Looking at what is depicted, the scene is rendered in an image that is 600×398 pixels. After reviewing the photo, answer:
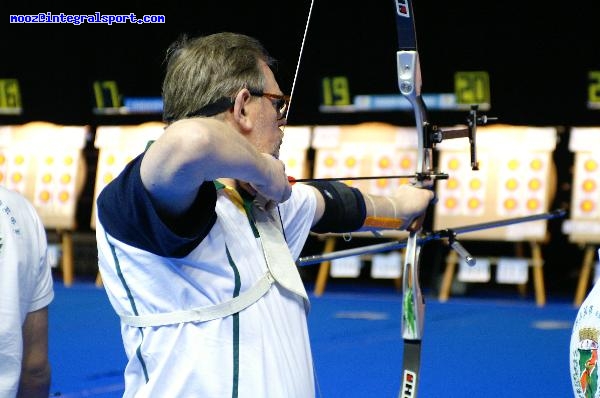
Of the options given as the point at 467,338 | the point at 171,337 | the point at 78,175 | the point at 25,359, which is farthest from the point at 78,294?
the point at 171,337

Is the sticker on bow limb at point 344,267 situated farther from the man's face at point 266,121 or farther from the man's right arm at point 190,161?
the man's right arm at point 190,161

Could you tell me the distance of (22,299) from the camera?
1562mm

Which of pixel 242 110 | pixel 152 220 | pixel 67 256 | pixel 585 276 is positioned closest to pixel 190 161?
pixel 152 220

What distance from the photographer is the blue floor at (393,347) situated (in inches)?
143

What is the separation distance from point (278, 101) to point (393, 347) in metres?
3.24

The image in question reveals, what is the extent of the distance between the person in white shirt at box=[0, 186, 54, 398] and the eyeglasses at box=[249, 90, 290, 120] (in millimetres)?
501

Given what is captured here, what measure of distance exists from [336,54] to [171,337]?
5721 mm

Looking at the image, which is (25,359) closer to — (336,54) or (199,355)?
(199,355)

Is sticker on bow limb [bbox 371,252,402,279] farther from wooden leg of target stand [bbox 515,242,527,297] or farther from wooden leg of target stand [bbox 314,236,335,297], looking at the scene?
wooden leg of target stand [bbox 515,242,527,297]

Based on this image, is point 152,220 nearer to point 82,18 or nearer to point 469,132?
point 469,132

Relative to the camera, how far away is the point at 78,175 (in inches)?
288

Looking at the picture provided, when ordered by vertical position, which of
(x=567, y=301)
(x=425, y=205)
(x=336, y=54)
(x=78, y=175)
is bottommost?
(x=567, y=301)

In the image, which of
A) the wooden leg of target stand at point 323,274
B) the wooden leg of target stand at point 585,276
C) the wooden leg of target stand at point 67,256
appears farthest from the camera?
the wooden leg of target stand at point 67,256

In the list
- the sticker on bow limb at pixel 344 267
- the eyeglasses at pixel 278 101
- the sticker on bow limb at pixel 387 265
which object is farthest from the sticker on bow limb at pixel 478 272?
the eyeglasses at pixel 278 101
